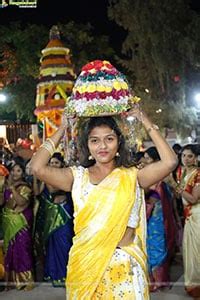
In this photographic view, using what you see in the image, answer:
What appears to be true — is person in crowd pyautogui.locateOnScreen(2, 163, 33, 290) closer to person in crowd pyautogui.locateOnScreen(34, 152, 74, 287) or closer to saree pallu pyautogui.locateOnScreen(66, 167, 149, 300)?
person in crowd pyautogui.locateOnScreen(34, 152, 74, 287)

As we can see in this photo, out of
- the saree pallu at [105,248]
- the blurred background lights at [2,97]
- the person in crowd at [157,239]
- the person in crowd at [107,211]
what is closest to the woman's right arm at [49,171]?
the person in crowd at [107,211]

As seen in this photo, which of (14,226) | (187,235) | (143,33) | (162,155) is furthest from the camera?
(143,33)

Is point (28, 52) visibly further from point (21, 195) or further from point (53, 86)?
point (21, 195)

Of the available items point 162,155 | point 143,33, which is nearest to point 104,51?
point 143,33

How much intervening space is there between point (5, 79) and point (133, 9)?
5.78 m

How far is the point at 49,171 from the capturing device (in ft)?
9.41

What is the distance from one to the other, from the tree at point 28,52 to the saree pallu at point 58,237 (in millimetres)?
14695

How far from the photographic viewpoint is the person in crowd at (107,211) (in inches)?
110

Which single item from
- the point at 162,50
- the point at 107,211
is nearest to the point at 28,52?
the point at 162,50

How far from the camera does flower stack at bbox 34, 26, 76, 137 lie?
11688mm

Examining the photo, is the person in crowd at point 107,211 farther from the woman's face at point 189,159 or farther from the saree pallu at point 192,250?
the woman's face at point 189,159

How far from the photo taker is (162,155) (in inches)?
110

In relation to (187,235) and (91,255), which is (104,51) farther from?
(91,255)

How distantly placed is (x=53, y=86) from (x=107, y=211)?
9.14m
